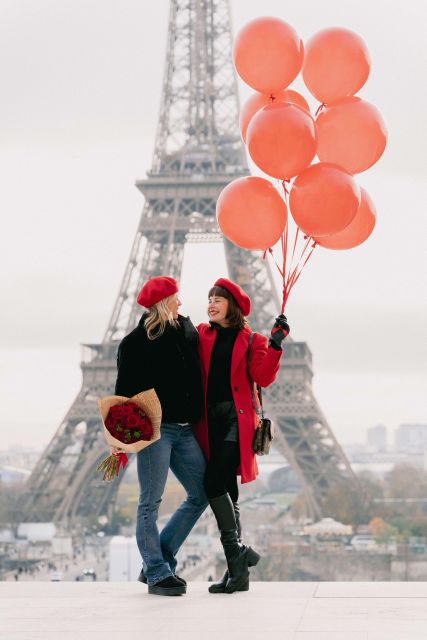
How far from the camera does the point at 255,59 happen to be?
17.7ft

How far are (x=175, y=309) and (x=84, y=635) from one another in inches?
59.0

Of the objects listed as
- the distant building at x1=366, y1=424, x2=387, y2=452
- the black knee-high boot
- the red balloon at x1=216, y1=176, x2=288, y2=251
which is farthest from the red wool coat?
the distant building at x1=366, y1=424, x2=387, y2=452

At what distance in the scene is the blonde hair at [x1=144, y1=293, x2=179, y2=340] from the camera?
4938 mm

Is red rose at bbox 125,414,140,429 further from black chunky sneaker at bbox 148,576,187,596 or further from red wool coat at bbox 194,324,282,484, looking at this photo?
black chunky sneaker at bbox 148,576,187,596

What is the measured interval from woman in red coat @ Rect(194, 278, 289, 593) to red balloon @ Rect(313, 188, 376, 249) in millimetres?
760

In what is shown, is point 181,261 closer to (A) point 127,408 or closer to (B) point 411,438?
(A) point 127,408

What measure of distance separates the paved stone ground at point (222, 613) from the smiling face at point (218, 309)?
3.61ft

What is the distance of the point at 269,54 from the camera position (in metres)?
5.37

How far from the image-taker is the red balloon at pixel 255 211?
5297 mm

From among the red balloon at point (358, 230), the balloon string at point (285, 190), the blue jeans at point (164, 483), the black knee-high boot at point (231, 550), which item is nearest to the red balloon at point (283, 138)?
the balloon string at point (285, 190)

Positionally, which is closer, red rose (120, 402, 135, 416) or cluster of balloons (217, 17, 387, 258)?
red rose (120, 402, 135, 416)

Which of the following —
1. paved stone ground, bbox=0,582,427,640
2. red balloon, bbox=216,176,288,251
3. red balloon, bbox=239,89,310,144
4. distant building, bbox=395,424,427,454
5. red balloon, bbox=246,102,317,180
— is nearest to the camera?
paved stone ground, bbox=0,582,427,640

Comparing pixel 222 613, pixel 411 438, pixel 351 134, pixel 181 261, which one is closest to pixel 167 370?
pixel 222 613

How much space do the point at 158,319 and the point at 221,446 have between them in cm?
56
